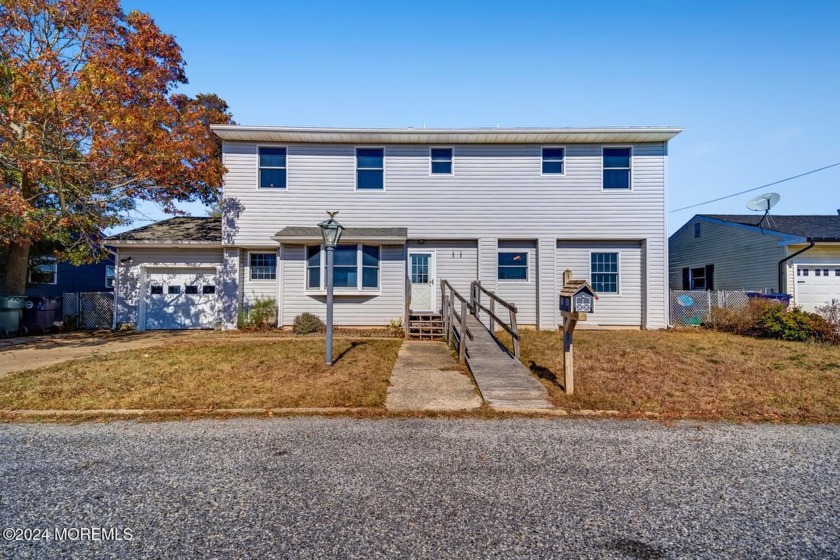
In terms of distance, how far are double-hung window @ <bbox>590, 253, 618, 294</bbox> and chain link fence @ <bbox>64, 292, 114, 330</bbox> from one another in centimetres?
1663

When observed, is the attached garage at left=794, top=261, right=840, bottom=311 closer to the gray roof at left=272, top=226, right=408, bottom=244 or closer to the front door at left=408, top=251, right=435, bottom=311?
the front door at left=408, top=251, right=435, bottom=311

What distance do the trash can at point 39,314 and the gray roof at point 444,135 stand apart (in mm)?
8047

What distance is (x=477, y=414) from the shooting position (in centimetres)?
542

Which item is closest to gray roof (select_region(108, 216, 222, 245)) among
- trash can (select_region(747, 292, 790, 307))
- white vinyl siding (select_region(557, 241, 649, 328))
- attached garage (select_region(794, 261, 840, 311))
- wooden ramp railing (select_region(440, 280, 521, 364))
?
wooden ramp railing (select_region(440, 280, 521, 364))

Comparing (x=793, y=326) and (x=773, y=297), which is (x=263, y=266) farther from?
(x=773, y=297)

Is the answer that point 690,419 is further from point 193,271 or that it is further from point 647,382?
point 193,271

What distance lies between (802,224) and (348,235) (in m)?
17.5

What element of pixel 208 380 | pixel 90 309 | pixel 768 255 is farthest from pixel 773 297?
pixel 90 309

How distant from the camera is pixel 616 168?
44.0ft

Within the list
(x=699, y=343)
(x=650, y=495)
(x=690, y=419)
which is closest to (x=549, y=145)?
(x=699, y=343)

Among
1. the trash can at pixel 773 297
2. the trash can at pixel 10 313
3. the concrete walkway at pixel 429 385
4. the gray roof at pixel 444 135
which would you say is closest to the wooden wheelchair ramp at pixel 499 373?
the concrete walkway at pixel 429 385

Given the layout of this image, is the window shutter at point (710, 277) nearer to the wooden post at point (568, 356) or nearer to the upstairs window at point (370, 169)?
the upstairs window at point (370, 169)

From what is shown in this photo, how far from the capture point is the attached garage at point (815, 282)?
14.5 m

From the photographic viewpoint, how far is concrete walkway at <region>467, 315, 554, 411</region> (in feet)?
19.1
